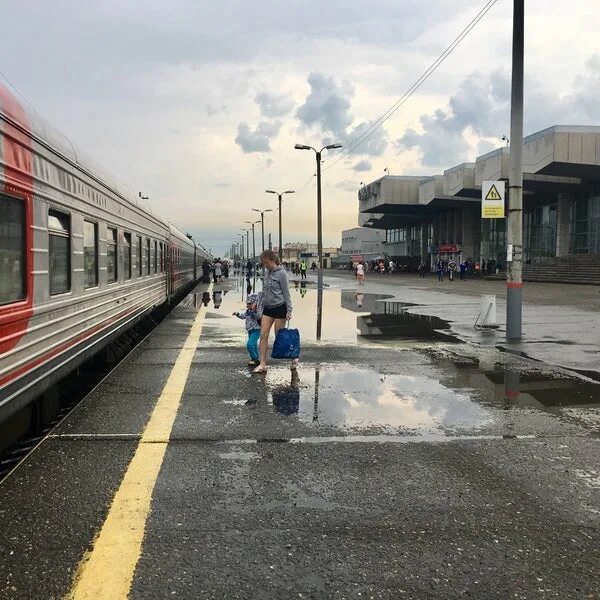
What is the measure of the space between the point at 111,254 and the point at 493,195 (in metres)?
7.07

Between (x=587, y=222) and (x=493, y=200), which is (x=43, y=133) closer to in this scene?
(x=493, y=200)

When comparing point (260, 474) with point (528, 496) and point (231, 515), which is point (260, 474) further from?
point (528, 496)

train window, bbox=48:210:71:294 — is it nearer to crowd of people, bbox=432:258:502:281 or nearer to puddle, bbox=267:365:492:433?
puddle, bbox=267:365:492:433

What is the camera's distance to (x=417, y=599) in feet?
9.16

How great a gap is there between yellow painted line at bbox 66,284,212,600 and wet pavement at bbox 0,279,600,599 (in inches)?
2.5

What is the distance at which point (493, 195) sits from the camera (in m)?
11.6

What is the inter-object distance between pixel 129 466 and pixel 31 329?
1490 millimetres

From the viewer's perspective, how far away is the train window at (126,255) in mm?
9971

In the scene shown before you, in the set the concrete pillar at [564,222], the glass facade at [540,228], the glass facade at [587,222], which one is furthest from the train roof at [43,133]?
the glass facade at [540,228]

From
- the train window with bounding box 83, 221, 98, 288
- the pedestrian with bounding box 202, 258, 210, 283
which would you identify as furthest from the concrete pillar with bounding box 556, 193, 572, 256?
the train window with bounding box 83, 221, 98, 288

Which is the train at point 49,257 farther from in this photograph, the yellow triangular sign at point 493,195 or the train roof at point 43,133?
the yellow triangular sign at point 493,195

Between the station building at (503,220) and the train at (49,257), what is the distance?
3563 cm

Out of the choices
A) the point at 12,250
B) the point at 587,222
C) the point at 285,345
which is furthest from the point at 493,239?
the point at 12,250

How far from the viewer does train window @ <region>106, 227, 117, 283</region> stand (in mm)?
8469
